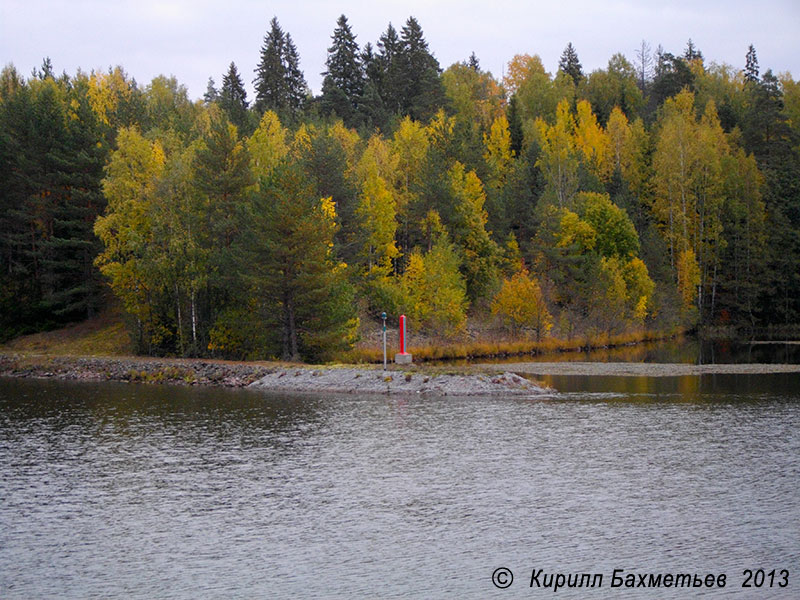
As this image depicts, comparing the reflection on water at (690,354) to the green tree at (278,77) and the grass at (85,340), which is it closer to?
the grass at (85,340)

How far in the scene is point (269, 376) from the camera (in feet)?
136

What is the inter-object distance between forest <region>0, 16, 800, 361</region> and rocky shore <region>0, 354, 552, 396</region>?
4532 mm

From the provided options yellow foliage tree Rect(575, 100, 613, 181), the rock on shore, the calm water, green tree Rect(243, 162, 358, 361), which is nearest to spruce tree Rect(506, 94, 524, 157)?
yellow foliage tree Rect(575, 100, 613, 181)

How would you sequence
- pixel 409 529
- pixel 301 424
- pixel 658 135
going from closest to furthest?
pixel 409 529 → pixel 301 424 → pixel 658 135

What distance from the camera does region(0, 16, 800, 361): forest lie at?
49875 millimetres

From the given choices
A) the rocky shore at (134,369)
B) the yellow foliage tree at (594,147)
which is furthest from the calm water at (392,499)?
the yellow foliage tree at (594,147)

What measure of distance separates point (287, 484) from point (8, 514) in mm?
6288

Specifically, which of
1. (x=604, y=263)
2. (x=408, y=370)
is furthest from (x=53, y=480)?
(x=604, y=263)

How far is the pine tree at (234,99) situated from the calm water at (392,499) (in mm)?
59041

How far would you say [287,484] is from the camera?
67.2 feet

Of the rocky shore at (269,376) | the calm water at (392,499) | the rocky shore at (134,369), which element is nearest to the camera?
the calm water at (392,499)

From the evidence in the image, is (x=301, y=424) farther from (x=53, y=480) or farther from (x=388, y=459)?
(x=53, y=480)

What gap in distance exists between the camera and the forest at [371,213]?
1964 inches

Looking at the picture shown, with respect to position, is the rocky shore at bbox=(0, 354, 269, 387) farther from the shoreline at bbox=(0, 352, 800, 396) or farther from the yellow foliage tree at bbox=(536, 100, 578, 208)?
the yellow foliage tree at bbox=(536, 100, 578, 208)
